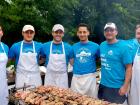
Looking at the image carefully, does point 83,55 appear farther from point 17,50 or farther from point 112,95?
point 17,50

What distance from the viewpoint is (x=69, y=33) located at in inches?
452

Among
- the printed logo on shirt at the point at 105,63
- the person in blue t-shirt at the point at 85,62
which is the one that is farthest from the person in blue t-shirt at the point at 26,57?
the printed logo on shirt at the point at 105,63

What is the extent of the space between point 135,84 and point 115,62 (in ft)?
2.09

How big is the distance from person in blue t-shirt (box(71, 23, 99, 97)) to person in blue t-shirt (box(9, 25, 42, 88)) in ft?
2.75

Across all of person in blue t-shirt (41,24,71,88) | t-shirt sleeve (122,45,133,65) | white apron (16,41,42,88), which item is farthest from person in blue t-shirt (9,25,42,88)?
t-shirt sleeve (122,45,133,65)

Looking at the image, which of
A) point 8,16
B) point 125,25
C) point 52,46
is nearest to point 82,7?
point 125,25

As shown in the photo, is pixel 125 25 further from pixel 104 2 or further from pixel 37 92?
pixel 37 92

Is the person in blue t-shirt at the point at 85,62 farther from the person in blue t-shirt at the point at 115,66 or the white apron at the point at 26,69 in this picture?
the white apron at the point at 26,69

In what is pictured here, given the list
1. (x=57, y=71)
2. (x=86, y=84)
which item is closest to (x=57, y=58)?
(x=57, y=71)

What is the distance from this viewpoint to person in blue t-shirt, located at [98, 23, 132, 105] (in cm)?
545

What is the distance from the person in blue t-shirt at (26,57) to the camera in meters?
6.27

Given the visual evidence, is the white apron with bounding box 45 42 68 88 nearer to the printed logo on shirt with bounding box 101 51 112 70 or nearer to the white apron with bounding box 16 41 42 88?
the white apron with bounding box 16 41 42 88

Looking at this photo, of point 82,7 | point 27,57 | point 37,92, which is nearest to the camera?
point 37,92

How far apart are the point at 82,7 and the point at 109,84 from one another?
23.1 feet
